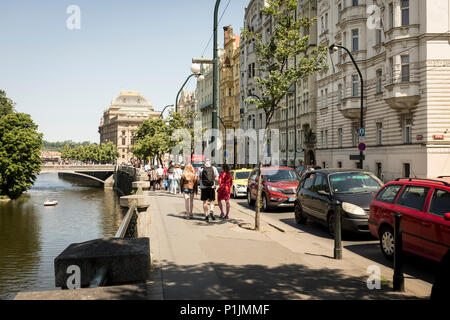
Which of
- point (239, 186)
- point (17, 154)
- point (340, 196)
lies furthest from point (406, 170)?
point (17, 154)

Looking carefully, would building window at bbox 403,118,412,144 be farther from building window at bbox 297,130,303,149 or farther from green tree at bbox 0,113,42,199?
green tree at bbox 0,113,42,199

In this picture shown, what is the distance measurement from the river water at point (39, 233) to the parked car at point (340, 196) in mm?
12181

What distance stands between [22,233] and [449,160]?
33.0 m

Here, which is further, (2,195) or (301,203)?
(2,195)

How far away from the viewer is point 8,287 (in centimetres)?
2112

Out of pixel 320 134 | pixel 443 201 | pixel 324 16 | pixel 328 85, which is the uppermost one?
pixel 324 16

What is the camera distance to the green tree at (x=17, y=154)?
60062 mm

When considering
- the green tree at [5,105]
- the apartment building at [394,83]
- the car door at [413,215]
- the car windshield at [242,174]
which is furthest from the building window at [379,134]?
the green tree at [5,105]

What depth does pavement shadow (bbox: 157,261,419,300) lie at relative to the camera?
18.1ft

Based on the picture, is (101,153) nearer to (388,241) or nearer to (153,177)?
(153,177)

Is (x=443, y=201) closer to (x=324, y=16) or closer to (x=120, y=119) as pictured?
(x=324, y=16)

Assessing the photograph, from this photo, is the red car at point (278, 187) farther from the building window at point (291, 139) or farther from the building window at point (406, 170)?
the building window at point (291, 139)

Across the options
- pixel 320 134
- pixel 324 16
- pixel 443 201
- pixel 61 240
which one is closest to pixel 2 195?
pixel 61 240

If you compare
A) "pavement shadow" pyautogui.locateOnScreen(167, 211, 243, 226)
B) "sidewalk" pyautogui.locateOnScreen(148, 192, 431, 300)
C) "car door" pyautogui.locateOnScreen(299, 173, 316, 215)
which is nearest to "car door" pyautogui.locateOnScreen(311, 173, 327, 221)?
"car door" pyautogui.locateOnScreen(299, 173, 316, 215)
